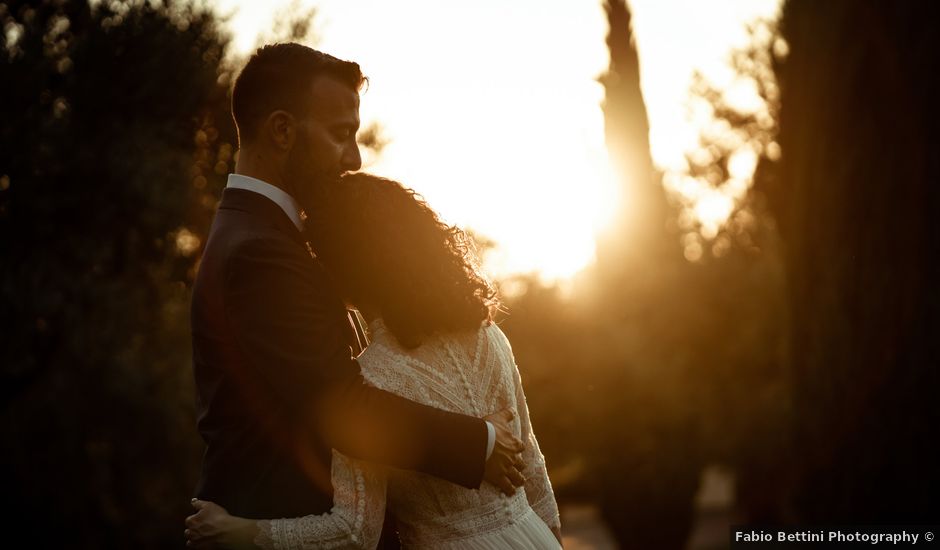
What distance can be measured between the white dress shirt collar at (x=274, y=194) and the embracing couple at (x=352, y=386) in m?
0.06

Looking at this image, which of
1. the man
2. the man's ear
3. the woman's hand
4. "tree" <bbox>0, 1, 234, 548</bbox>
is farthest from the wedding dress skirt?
"tree" <bbox>0, 1, 234, 548</bbox>

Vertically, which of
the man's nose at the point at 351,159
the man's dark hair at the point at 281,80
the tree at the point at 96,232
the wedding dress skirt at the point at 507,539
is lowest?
the wedding dress skirt at the point at 507,539

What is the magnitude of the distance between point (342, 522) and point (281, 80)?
4.54ft

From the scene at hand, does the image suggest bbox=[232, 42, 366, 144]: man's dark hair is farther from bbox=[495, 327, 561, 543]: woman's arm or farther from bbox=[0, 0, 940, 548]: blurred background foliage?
bbox=[0, 0, 940, 548]: blurred background foliage

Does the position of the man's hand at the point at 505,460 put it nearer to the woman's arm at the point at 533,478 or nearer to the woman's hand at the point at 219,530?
the woman's arm at the point at 533,478

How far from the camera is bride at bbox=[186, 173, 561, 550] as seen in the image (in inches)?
104

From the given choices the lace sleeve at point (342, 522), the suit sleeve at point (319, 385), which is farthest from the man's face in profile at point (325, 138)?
the lace sleeve at point (342, 522)

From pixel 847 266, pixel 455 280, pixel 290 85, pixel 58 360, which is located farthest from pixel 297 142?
pixel 58 360

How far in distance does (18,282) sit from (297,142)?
6.94 metres

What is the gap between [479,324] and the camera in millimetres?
2805

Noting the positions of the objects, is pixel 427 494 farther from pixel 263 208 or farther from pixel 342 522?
pixel 263 208

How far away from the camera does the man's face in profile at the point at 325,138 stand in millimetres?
3035

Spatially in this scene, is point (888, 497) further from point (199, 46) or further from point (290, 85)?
point (199, 46)

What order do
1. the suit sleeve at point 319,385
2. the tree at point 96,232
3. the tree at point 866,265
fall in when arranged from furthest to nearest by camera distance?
the tree at point 96,232 < the tree at point 866,265 < the suit sleeve at point 319,385
